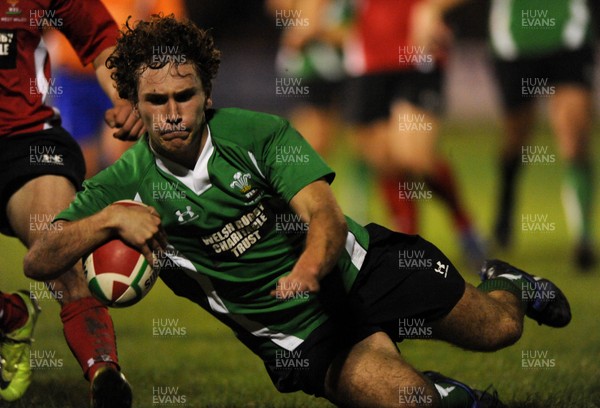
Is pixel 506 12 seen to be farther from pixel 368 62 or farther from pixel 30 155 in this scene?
pixel 30 155

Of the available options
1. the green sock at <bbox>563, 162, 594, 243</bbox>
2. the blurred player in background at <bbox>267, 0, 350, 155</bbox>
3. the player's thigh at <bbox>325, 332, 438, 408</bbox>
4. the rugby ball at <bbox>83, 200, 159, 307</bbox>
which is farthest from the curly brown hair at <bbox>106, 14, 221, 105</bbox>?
the blurred player in background at <bbox>267, 0, 350, 155</bbox>

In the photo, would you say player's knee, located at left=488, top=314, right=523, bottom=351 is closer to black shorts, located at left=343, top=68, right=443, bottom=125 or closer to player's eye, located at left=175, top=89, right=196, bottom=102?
player's eye, located at left=175, top=89, right=196, bottom=102

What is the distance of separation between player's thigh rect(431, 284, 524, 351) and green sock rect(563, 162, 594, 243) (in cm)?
477

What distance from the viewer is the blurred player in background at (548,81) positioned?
966 cm

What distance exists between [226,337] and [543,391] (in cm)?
261

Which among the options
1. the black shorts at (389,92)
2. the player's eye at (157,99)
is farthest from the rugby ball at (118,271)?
the black shorts at (389,92)

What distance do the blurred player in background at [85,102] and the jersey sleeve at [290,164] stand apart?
6552mm

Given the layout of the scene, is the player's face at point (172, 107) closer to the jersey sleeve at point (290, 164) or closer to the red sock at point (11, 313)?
the jersey sleeve at point (290, 164)

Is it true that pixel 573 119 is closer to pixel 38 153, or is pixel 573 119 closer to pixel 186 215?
pixel 38 153

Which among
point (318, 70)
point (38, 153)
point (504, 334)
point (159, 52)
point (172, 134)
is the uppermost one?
point (159, 52)

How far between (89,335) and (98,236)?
0.79 meters

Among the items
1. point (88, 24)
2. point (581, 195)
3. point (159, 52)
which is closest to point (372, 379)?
point (159, 52)

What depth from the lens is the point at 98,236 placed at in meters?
4.32

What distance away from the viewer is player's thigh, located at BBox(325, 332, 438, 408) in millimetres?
4445
